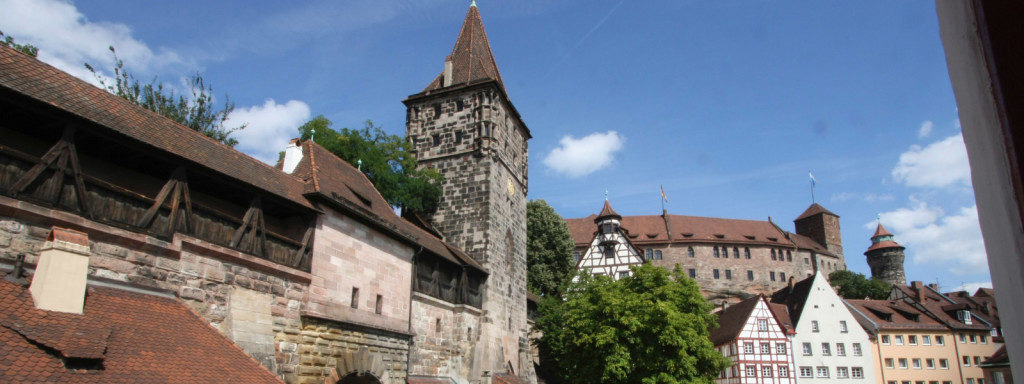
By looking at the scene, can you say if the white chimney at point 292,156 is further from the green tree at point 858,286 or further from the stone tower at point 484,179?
the green tree at point 858,286

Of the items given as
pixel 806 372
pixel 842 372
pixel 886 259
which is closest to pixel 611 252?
pixel 806 372

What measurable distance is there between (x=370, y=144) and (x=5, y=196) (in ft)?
65.3

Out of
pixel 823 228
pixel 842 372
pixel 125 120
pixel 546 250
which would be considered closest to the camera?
pixel 125 120

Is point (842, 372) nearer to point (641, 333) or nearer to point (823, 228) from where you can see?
point (641, 333)

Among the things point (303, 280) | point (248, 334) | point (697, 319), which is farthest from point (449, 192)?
point (248, 334)

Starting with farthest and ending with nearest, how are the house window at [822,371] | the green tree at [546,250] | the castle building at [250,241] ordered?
the house window at [822,371] < the green tree at [546,250] < the castle building at [250,241]

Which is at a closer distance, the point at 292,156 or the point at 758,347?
the point at 292,156

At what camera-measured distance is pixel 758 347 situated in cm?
4200

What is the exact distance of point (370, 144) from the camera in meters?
28.8

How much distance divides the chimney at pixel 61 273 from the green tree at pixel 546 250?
34.1 m

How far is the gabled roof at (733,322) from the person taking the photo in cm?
4247

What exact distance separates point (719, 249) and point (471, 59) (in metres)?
51.3

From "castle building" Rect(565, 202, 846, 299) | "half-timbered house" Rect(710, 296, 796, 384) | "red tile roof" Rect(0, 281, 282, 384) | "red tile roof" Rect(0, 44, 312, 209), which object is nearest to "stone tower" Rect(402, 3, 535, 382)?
"red tile roof" Rect(0, 44, 312, 209)

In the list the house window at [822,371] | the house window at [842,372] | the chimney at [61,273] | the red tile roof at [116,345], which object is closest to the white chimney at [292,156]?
the red tile roof at [116,345]
